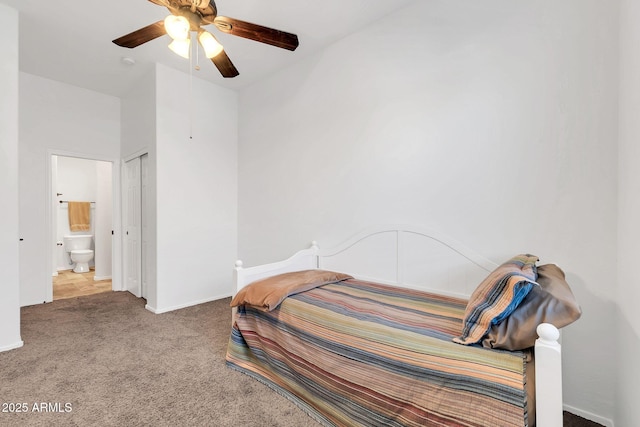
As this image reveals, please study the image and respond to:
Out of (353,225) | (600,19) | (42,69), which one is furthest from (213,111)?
(600,19)

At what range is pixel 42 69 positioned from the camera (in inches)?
133

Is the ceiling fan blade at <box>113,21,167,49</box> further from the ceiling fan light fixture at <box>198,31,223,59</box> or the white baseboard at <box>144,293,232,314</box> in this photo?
the white baseboard at <box>144,293,232,314</box>

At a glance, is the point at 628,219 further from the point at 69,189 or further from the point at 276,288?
the point at 69,189

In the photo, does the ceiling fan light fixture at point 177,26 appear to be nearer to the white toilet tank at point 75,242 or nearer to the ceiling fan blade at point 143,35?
the ceiling fan blade at point 143,35

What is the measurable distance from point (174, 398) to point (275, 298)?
0.80 m

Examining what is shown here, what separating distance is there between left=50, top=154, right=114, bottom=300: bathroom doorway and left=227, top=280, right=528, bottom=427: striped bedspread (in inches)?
145

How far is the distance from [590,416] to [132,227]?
4.67 m

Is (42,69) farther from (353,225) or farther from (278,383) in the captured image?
(278,383)

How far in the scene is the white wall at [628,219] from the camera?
1.18 meters

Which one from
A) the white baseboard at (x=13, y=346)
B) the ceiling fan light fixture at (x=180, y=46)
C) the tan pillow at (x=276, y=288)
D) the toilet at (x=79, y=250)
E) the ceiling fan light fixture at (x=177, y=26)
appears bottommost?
the white baseboard at (x=13, y=346)

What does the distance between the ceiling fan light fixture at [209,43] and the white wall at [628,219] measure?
2063mm

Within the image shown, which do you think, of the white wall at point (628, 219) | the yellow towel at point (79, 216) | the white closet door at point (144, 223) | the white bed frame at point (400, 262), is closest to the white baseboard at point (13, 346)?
the white closet door at point (144, 223)

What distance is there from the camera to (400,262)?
7.70ft

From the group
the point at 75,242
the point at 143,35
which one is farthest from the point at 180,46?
the point at 75,242
